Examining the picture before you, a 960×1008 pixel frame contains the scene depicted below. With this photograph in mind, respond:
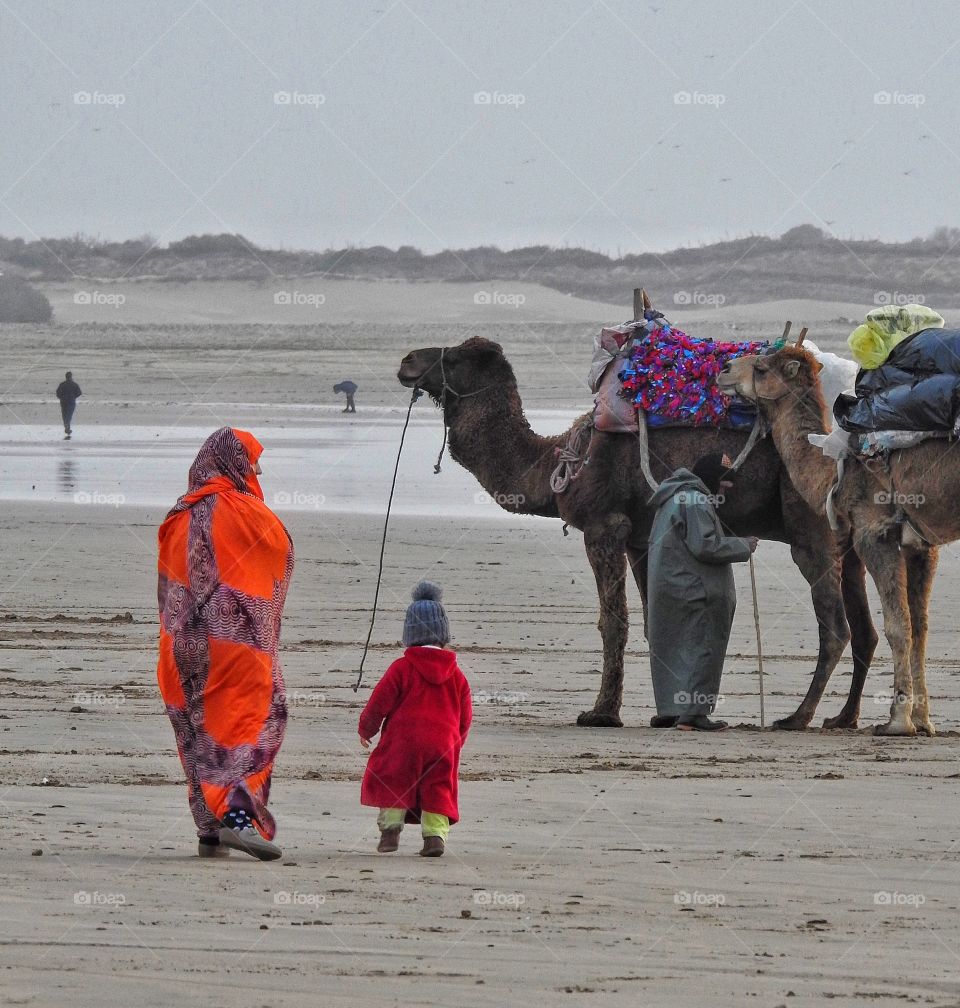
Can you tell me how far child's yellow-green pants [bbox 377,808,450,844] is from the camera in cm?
812

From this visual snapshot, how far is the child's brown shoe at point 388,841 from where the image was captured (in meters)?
8.18

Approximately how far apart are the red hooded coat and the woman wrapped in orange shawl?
441 millimetres

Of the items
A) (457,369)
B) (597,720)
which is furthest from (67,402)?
(597,720)

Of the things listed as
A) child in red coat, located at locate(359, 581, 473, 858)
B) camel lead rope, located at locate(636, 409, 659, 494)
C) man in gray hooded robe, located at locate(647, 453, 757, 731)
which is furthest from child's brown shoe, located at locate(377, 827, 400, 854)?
camel lead rope, located at locate(636, 409, 659, 494)

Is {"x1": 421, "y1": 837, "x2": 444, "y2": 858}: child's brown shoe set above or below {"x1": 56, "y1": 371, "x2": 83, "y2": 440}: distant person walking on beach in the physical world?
below

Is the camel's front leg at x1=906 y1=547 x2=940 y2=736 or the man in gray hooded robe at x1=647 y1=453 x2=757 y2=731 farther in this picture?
the man in gray hooded robe at x1=647 y1=453 x2=757 y2=731

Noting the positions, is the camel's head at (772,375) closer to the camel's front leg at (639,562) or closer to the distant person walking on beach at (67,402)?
the camel's front leg at (639,562)

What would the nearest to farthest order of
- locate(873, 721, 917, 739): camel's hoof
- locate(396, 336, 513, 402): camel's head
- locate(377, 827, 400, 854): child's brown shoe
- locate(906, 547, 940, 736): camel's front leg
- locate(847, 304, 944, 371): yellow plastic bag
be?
1. locate(377, 827, 400, 854): child's brown shoe
2. locate(873, 721, 917, 739): camel's hoof
3. locate(906, 547, 940, 736): camel's front leg
4. locate(847, 304, 944, 371): yellow plastic bag
5. locate(396, 336, 513, 402): camel's head

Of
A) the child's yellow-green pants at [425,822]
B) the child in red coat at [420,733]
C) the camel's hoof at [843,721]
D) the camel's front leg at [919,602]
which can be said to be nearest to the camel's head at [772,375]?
the camel's front leg at [919,602]

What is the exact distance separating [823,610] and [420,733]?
527 centimetres

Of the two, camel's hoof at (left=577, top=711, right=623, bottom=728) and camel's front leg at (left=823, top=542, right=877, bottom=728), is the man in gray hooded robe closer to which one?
camel's hoof at (left=577, top=711, right=623, bottom=728)

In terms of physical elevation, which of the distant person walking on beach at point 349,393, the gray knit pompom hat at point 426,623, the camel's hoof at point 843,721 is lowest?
the camel's hoof at point 843,721

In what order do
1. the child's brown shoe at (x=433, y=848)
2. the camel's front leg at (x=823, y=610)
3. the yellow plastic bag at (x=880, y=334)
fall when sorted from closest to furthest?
the child's brown shoe at (x=433, y=848)
the yellow plastic bag at (x=880, y=334)
the camel's front leg at (x=823, y=610)

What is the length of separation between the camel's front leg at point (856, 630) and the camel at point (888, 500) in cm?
52
